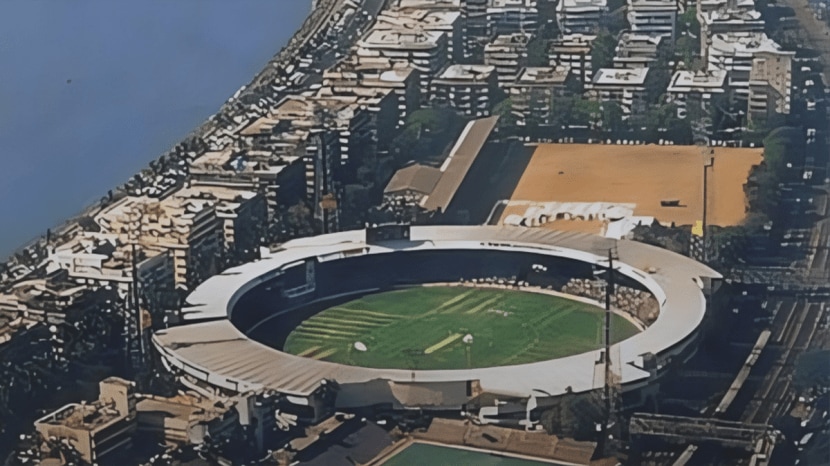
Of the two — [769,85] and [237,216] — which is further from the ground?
[769,85]

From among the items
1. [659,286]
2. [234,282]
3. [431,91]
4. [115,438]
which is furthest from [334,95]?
[115,438]

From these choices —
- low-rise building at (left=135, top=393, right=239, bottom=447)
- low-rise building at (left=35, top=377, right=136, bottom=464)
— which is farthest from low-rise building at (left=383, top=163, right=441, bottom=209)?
low-rise building at (left=35, top=377, right=136, bottom=464)

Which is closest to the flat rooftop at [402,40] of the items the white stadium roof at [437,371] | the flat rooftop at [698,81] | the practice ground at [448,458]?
the flat rooftop at [698,81]

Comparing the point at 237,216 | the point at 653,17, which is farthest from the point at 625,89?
the point at 237,216

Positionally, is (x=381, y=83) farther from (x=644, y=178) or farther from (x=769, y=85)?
(x=769, y=85)

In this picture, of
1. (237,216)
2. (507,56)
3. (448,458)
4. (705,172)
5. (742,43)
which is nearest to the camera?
(448,458)

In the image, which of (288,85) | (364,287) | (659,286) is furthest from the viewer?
(288,85)

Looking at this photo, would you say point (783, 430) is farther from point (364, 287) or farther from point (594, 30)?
point (594, 30)
